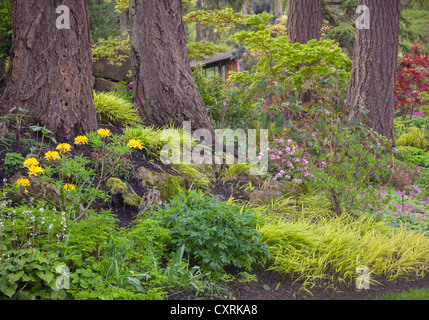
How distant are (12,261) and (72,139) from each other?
2523mm

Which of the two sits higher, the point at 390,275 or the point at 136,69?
the point at 136,69

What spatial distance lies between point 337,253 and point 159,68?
3.91 meters

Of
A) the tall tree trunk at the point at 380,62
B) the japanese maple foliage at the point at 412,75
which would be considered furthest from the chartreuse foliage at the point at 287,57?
the japanese maple foliage at the point at 412,75

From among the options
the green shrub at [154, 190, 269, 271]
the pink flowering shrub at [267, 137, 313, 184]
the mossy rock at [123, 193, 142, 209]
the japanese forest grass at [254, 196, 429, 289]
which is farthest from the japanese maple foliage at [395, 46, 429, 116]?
the mossy rock at [123, 193, 142, 209]

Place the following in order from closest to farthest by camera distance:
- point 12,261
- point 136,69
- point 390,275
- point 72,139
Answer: point 12,261 → point 390,275 → point 72,139 → point 136,69

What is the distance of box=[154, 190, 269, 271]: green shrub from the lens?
3184mm

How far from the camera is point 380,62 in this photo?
7113 millimetres

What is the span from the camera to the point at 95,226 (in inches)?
124

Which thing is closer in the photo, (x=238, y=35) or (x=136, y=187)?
(x=136, y=187)

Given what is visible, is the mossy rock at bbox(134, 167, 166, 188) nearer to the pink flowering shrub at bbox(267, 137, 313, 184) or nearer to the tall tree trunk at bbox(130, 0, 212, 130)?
the tall tree trunk at bbox(130, 0, 212, 130)

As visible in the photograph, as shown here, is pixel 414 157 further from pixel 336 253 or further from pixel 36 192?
pixel 36 192
